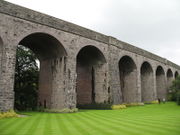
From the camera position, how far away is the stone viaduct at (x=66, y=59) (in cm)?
1617

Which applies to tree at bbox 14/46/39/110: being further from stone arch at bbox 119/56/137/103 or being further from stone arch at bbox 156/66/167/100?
stone arch at bbox 156/66/167/100

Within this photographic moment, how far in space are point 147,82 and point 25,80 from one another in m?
20.0

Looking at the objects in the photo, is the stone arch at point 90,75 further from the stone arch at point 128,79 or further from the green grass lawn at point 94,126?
the green grass lawn at point 94,126

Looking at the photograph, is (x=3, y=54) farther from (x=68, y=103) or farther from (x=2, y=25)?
(x=68, y=103)

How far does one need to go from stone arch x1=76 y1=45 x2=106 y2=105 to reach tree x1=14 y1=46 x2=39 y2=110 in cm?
671

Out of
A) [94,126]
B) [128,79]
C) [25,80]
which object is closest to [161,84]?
[128,79]

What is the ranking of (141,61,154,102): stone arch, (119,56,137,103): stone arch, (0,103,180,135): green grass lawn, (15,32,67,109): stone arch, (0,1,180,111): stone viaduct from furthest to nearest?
(141,61,154,102): stone arch < (119,56,137,103): stone arch < (15,32,67,109): stone arch < (0,1,180,111): stone viaduct < (0,103,180,135): green grass lawn

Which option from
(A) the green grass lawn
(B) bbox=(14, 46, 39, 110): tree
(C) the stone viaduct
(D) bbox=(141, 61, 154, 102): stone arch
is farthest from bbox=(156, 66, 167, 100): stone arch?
(A) the green grass lawn

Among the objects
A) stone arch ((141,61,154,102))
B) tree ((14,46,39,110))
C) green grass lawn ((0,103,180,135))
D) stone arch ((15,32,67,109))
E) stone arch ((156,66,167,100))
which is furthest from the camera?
stone arch ((156,66,167,100))

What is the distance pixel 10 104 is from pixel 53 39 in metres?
7.41

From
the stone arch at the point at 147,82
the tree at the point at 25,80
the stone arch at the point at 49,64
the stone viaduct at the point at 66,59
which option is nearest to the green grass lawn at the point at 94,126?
the stone viaduct at the point at 66,59

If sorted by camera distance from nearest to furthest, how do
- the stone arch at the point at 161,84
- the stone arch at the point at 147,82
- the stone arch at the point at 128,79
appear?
the stone arch at the point at 128,79 → the stone arch at the point at 147,82 → the stone arch at the point at 161,84

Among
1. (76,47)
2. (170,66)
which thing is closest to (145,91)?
(170,66)

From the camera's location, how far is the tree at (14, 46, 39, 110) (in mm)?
27906
